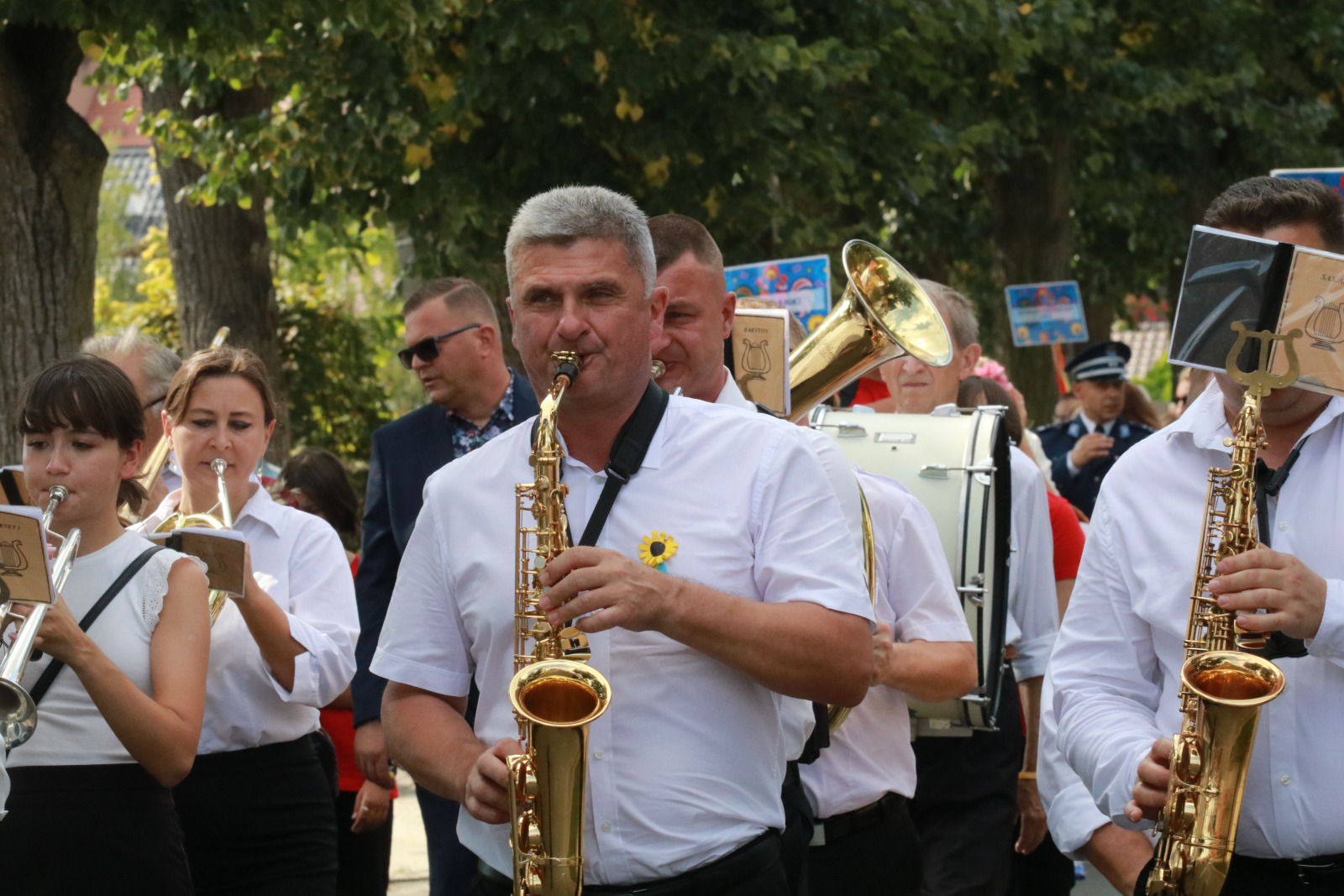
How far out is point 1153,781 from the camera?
3.06 m

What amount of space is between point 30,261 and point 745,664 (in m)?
5.55

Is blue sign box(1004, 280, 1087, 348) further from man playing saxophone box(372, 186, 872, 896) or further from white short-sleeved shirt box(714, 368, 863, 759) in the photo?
man playing saxophone box(372, 186, 872, 896)

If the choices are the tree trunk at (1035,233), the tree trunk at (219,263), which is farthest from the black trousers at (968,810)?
the tree trunk at (1035,233)

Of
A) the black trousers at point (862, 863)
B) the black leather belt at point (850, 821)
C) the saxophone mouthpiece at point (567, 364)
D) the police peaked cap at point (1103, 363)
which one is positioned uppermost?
the saxophone mouthpiece at point (567, 364)

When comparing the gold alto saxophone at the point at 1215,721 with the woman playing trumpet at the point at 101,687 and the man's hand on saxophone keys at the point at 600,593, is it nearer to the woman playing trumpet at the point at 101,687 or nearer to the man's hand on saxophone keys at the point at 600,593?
the man's hand on saxophone keys at the point at 600,593

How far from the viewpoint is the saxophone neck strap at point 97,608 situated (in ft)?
13.0

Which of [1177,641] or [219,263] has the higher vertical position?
[219,263]

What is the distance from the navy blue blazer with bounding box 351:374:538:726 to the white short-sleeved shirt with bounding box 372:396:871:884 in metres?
2.09

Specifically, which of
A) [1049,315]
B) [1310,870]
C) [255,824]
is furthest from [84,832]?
[1049,315]

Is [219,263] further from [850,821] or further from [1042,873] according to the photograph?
[850,821]

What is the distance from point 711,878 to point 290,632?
199cm

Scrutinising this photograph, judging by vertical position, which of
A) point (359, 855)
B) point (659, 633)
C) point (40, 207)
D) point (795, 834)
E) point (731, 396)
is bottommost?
point (359, 855)

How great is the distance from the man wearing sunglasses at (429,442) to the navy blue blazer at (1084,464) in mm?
5337

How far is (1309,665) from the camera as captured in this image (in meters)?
3.17
